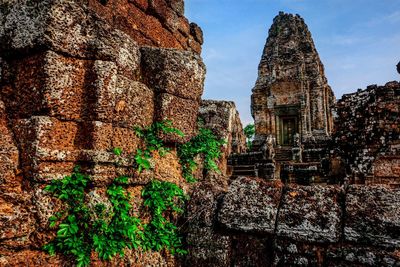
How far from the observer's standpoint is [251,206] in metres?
2.45

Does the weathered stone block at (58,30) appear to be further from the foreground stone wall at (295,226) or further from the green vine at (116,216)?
the foreground stone wall at (295,226)

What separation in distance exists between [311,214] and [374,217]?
0.43 meters

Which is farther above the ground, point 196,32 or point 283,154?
point 196,32

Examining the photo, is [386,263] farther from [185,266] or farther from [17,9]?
[17,9]

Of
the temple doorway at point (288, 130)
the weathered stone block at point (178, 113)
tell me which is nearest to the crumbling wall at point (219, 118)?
the weathered stone block at point (178, 113)

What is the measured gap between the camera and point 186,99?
281 cm

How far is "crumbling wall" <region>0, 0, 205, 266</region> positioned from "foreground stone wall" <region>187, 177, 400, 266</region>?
0.51m

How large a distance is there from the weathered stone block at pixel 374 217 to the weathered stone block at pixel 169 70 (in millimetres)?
1746

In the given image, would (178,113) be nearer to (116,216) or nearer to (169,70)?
(169,70)

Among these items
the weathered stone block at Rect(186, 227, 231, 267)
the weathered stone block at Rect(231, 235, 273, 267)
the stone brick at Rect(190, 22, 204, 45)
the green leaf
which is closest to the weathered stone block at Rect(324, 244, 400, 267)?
the weathered stone block at Rect(231, 235, 273, 267)

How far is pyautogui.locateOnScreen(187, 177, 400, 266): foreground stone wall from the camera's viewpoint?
6.72 ft

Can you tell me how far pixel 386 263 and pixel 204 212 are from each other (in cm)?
143

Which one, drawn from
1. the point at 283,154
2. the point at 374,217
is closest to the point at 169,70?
the point at 374,217

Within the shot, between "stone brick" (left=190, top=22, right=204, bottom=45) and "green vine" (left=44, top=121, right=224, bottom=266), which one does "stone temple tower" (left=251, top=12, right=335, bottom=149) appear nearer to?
"stone brick" (left=190, top=22, right=204, bottom=45)
